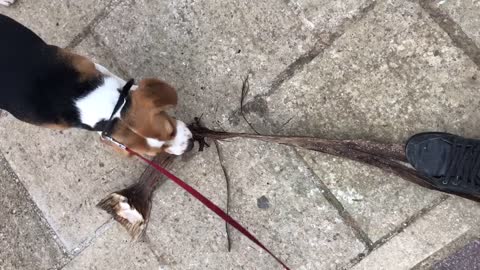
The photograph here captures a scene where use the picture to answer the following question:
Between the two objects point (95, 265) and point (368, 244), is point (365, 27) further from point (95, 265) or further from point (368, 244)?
point (95, 265)

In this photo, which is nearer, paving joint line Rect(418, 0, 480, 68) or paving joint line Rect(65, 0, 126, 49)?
paving joint line Rect(418, 0, 480, 68)

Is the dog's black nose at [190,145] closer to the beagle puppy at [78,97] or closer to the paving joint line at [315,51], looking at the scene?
the beagle puppy at [78,97]

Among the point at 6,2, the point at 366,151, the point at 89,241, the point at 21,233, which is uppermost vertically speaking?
the point at 366,151

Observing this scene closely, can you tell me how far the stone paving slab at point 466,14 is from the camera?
2756 mm

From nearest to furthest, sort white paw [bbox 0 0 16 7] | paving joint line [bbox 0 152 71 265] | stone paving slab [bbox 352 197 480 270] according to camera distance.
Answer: stone paving slab [bbox 352 197 480 270]
paving joint line [bbox 0 152 71 265]
white paw [bbox 0 0 16 7]

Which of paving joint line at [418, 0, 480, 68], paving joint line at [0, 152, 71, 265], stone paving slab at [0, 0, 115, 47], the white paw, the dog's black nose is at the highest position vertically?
paving joint line at [418, 0, 480, 68]

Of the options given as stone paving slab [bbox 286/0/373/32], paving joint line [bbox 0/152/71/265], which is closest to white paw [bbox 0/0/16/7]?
paving joint line [bbox 0/152/71/265]

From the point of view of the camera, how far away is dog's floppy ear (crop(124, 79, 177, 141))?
100.0 inches

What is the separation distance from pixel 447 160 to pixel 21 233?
8.15 feet

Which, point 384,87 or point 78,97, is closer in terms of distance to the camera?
point 78,97

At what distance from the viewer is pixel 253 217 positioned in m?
2.96

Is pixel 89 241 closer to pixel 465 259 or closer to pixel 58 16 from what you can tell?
pixel 58 16

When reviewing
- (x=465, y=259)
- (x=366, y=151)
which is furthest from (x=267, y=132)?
(x=465, y=259)

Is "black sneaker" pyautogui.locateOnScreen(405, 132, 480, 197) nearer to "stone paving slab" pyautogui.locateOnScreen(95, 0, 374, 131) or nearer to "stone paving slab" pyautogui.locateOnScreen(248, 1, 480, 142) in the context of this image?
"stone paving slab" pyautogui.locateOnScreen(248, 1, 480, 142)
